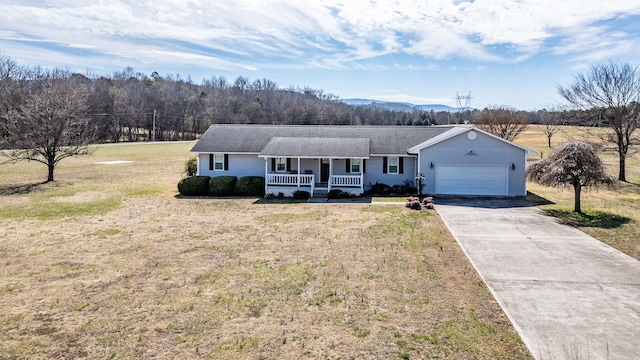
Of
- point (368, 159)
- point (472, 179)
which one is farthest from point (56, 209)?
point (472, 179)

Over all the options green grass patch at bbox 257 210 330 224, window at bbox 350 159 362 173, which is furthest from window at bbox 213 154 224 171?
green grass patch at bbox 257 210 330 224

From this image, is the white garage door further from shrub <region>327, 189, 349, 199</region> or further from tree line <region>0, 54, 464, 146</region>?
tree line <region>0, 54, 464, 146</region>

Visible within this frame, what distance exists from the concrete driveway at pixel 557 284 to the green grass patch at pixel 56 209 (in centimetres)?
1602

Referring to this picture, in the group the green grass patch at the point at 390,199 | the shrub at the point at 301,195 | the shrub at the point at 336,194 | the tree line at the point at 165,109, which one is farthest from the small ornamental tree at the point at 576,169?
the tree line at the point at 165,109

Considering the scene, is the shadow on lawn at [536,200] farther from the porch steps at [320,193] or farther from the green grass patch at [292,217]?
the green grass patch at [292,217]

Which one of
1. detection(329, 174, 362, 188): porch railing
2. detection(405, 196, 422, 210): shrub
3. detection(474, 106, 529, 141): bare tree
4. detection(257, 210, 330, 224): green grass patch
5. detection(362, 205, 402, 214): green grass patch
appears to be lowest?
detection(257, 210, 330, 224): green grass patch

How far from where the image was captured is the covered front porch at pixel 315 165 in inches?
938

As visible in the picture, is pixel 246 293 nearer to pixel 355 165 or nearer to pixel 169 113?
pixel 355 165

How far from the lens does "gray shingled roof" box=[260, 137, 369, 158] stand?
23844 mm

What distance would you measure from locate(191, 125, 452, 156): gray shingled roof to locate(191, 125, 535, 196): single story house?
62 mm

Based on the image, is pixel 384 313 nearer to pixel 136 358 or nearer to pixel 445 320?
pixel 445 320

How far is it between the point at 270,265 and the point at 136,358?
200 inches

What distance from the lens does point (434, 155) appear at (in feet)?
78.0

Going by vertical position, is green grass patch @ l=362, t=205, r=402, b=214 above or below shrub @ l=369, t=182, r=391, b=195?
below
